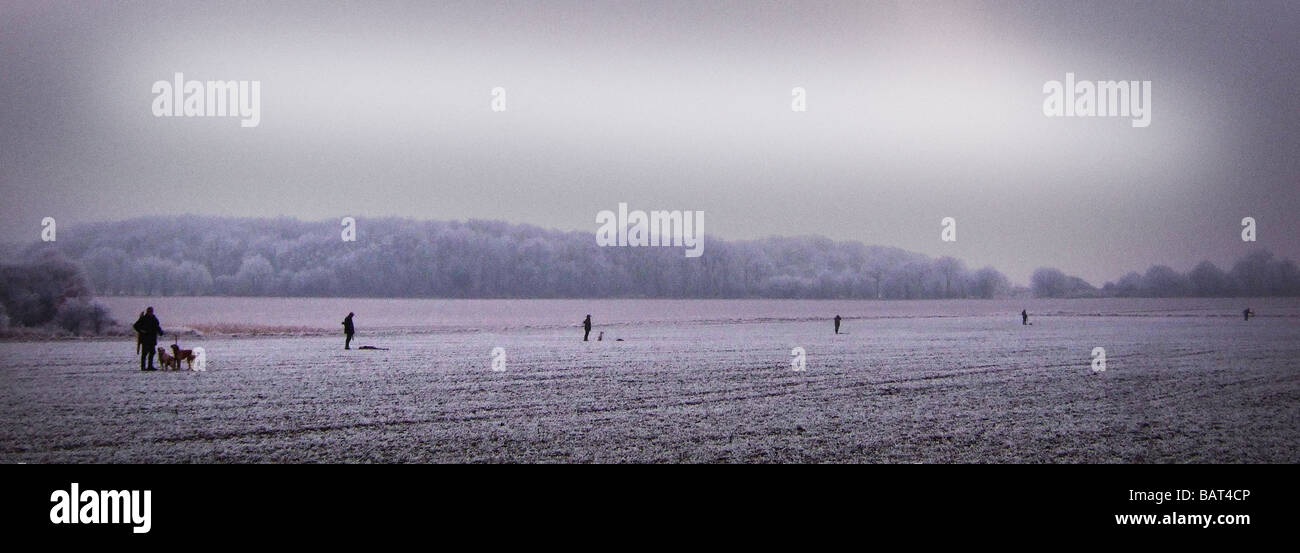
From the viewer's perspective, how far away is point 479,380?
67.3ft

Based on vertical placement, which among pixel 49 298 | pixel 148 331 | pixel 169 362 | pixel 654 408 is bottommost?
pixel 654 408

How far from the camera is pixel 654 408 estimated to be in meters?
15.2

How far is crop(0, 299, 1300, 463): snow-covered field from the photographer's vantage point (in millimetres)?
11289

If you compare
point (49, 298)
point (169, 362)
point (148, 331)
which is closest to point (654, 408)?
point (148, 331)

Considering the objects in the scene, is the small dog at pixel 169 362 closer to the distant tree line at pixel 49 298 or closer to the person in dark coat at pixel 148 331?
the person in dark coat at pixel 148 331

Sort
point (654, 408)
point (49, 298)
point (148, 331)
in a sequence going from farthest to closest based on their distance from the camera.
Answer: point (49, 298) < point (148, 331) < point (654, 408)

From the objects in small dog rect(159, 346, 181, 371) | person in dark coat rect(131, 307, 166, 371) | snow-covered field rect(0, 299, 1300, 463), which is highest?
person in dark coat rect(131, 307, 166, 371)

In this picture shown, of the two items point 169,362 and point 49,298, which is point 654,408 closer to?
point 169,362

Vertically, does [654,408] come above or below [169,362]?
below

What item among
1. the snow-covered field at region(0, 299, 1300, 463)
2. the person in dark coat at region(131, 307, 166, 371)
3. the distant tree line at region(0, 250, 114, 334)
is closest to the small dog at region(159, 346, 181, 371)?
the person in dark coat at region(131, 307, 166, 371)

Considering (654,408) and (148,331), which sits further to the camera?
(148,331)

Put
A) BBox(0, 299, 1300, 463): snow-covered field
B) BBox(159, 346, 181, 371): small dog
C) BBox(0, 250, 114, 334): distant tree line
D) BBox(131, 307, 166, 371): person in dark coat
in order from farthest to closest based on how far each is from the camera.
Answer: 1. BBox(0, 250, 114, 334): distant tree line
2. BBox(159, 346, 181, 371): small dog
3. BBox(131, 307, 166, 371): person in dark coat
4. BBox(0, 299, 1300, 463): snow-covered field

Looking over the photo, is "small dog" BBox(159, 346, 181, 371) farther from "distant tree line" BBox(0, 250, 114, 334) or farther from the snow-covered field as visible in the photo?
"distant tree line" BBox(0, 250, 114, 334)

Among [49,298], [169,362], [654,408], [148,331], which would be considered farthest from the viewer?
[49,298]
